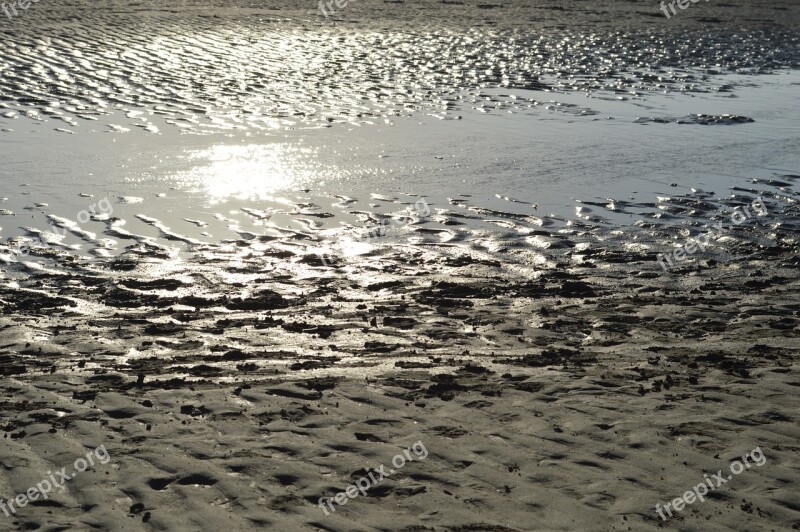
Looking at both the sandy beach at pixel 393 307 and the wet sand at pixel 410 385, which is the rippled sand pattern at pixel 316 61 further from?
the wet sand at pixel 410 385

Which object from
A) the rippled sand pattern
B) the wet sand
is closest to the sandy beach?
the wet sand

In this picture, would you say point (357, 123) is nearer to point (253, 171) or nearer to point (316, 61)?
point (253, 171)

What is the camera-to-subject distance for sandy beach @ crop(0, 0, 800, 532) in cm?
529

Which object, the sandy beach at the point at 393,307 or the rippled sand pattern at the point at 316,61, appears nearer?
the sandy beach at the point at 393,307

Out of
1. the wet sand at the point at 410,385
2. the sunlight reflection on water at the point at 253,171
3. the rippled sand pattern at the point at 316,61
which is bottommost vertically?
the wet sand at the point at 410,385

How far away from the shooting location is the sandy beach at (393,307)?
5.29 meters

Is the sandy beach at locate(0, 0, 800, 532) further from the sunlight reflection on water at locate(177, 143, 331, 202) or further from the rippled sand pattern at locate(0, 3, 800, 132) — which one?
the rippled sand pattern at locate(0, 3, 800, 132)

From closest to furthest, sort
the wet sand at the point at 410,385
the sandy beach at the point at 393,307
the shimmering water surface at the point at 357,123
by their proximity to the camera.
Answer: the wet sand at the point at 410,385 → the sandy beach at the point at 393,307 → the shimmering water surface at the point at 357,123

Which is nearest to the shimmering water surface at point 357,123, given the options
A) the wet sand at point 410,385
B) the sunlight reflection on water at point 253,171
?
the sunlight reflection on water at point 253,171

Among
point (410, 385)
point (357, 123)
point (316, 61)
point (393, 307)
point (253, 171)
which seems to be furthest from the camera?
point (316, 61)

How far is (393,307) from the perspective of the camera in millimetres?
8039

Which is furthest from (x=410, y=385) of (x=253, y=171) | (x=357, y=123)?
(x=357, y=123)

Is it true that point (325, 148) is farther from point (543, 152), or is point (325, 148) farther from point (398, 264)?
point (398, 264)

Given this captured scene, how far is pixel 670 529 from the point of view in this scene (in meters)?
4.89
